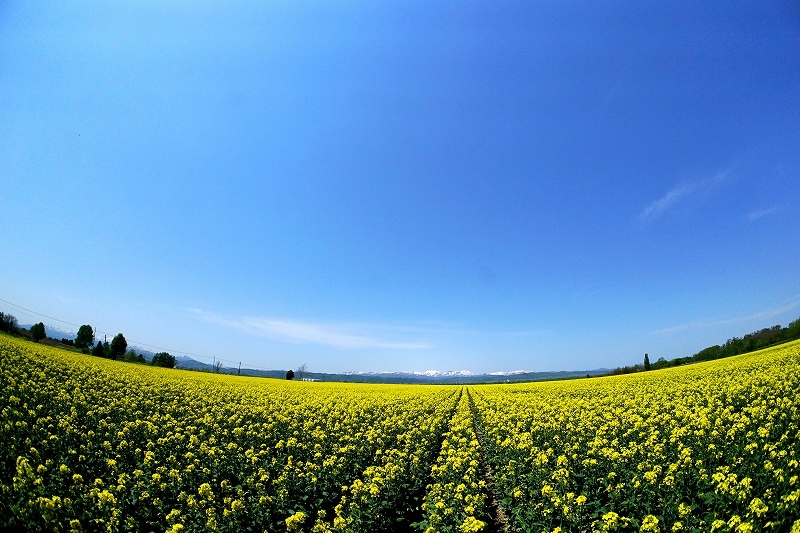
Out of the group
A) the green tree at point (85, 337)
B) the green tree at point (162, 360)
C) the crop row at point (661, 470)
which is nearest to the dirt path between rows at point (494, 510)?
the crop row at point (661, 470)

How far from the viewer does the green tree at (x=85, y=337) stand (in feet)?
276

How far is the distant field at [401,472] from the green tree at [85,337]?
8977cm

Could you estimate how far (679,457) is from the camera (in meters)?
9.42

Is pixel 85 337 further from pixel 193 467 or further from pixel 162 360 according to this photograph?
pixel 193 467

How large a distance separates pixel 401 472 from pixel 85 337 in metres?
112

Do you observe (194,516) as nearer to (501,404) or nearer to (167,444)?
(167,444)

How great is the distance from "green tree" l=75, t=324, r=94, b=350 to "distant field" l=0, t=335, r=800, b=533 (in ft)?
295

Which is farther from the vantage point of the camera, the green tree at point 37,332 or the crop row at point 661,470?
the green tree at point 37,332

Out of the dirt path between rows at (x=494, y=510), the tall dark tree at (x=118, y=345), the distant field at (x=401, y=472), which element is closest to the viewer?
the distant field at (x=401, y=472)

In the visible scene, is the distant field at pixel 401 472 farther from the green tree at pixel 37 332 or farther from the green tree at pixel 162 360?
the green tree at pixel 162 360

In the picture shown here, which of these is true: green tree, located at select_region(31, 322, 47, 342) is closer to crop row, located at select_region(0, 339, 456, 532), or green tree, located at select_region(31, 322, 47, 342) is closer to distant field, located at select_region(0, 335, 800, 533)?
crop row, located at select_region(0, 339, 456, 532)

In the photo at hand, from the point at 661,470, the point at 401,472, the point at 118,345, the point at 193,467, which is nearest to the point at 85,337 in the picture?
the point at 118,345

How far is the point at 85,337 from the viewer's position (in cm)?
8662

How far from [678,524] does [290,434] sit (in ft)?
45.8
